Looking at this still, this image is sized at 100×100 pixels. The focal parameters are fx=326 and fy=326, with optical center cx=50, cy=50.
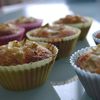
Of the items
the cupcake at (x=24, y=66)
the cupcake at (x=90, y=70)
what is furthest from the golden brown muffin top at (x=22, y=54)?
the cupcake at (x=90, y=70)

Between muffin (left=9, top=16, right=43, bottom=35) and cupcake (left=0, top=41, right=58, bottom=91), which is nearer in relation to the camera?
cupcake (left=0, top=41, right=58, bottom=91)

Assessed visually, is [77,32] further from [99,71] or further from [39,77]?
[99,71]

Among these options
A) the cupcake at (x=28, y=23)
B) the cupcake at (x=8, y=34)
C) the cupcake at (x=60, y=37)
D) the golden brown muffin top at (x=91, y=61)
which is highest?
the golden brown muffin top at (x=91, y=61)

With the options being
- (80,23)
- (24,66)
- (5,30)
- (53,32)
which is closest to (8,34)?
(5,30)

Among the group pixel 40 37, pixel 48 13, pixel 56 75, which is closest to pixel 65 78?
pixel 56 75

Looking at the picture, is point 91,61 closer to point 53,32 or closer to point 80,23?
point 53,32

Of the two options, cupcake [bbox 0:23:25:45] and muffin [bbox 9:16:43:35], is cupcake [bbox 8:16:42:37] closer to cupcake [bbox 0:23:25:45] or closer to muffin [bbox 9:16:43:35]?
muffin [bbox 9:16:43:35]

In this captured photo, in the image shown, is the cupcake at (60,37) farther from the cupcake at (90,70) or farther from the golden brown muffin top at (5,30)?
the cupcake at (90,70)

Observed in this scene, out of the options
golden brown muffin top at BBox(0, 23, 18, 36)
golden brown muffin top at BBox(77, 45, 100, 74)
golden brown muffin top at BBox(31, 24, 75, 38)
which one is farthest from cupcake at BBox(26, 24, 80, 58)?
golden brown muffin top at BBox(77, 45, 100, 74)
